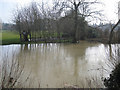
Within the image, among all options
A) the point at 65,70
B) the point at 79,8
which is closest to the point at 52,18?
the point at 79,8

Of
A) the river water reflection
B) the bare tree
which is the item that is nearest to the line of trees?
the bare tree

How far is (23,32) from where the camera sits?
9828 millimetres

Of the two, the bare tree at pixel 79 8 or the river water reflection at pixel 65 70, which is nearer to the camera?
the river water reflection at pixel 65 70

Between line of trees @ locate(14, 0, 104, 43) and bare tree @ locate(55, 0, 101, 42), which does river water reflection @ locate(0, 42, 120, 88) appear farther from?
bare tree @ locate(55, 0, 101, 42)

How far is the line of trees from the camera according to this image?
9219mm

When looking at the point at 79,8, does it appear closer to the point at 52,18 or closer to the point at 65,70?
the point at 52,18

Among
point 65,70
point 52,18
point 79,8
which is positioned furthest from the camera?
point 79,8

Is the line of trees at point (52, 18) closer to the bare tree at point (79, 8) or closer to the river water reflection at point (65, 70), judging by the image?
the bare tree at point (79, 8)

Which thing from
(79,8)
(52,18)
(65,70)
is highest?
(79,8)

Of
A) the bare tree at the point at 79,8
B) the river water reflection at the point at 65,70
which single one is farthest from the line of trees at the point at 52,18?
the river water reflection at the point at 65,70

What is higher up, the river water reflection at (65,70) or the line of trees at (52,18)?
the line of trees at (52,18)

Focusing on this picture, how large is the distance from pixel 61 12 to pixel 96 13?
11.5ft

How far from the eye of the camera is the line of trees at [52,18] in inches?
363

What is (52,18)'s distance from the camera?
932 centimetres
